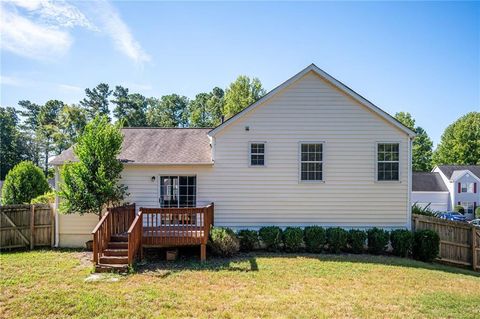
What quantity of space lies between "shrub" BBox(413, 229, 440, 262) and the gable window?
686 centimetres

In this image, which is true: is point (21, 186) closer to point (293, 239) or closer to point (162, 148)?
point (162, 148)

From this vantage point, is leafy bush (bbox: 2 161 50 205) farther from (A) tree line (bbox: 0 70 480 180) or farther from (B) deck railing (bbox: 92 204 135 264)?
(A) tree line (bbox: 0 70 480 180)

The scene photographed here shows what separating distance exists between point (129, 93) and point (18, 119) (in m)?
26.1

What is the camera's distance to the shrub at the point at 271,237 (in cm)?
1125

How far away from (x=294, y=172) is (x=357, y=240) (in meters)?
3.68

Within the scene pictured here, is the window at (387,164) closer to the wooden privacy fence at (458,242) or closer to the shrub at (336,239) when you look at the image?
the wooden privacy fence at (458,242)

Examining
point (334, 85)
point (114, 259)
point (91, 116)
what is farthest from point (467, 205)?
point (91, 116)

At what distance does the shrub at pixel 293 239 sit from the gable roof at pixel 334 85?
5.11 meters

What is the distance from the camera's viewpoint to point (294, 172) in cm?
1207

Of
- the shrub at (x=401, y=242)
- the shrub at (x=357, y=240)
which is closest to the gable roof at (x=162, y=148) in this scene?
the shrub at (x=357, y=240)

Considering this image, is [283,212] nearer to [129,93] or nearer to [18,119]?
[129,93]

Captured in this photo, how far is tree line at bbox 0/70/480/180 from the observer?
47.1 m

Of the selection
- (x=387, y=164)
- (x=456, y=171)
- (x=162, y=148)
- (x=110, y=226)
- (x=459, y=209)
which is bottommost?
(x=459, y=209)

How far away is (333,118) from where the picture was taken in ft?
39.9
